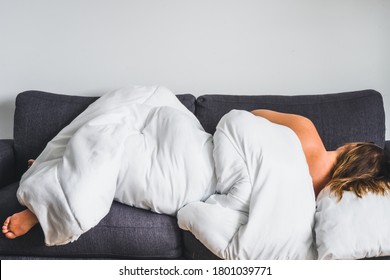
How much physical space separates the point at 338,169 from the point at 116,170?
32.6 inches

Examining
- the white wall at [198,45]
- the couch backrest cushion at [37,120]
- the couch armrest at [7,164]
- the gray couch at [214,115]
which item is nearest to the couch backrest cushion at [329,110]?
the gray couch at [214,115]

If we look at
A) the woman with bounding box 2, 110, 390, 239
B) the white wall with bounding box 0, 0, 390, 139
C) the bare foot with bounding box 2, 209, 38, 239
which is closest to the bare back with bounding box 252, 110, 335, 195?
→ the woman with bounding box 2, 110, 390, 239

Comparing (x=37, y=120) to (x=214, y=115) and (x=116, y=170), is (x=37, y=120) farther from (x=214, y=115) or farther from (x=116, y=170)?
(x=214, y=115)

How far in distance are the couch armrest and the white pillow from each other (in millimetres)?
1386

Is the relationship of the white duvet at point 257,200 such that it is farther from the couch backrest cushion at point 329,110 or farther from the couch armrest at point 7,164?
the couch armrest at point 7,164

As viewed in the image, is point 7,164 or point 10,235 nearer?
point 10,235

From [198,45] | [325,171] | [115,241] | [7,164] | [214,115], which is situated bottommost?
[115,241]

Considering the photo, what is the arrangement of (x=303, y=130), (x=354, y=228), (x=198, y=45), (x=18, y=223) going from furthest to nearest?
(x=198, y=45)
(x=303, y=130)
(x=18, y=223)
(x=354, y=228)

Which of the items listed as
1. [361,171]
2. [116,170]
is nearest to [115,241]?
[116,170]

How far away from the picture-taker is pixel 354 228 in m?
1.64

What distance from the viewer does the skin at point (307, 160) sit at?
5.81ft

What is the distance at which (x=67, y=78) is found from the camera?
2670mm

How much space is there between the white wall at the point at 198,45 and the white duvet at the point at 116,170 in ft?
1.84
